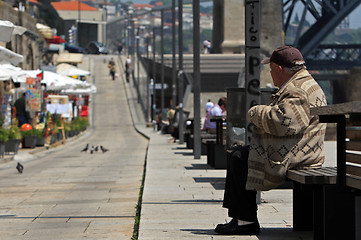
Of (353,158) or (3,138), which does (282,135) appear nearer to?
(353,158)

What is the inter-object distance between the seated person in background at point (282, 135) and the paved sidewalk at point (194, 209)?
0.48 metres

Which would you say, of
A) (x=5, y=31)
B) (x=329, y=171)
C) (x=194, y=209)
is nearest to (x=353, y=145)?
(x=329, y=171)

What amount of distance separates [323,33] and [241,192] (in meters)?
75.7

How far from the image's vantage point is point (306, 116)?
679 cm

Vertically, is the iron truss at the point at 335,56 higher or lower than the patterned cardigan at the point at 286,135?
higher

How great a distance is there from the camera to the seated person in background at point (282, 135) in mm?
6785

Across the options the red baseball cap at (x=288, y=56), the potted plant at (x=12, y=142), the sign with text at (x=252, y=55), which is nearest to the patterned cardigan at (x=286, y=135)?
the red baseball cap at (x=288, y=56)

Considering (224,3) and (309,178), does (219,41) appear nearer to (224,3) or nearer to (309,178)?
(224,3)

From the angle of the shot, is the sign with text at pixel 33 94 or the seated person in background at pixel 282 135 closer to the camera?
the seated person in background at pixel 282 135

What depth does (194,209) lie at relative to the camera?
31.4 ft

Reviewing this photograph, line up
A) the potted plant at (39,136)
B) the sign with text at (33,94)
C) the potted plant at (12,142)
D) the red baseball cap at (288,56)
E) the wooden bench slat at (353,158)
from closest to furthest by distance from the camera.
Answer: the wooden bench slat at (353,158)
the red baseball cap at (288,56)
the potted plant at (12,142)
the sign with text at (33,94)
the potted plant at (39,136)

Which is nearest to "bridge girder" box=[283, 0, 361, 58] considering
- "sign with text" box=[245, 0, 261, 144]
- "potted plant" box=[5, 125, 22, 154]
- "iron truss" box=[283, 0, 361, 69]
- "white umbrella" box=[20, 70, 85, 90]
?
"iron truss" box=[283, 0, 361, 69]

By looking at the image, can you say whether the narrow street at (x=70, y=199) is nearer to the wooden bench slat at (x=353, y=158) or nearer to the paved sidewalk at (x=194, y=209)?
the paved sidewalk at (x=194, y=209)

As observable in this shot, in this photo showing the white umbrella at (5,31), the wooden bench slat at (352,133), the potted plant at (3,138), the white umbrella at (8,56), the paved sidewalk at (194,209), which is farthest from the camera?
the potted plant at (3,138)
